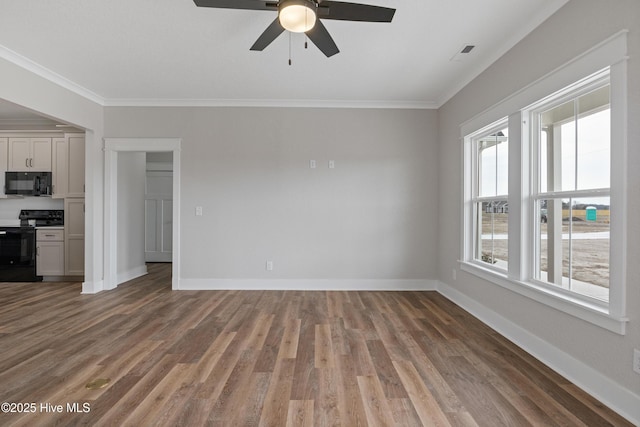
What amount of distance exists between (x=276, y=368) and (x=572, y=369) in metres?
2.01

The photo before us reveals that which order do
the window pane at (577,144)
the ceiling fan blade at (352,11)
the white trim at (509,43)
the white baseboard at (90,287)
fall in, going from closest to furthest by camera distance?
the ceiling fan blade at (352,11)
the window pane at (577,144)
the white trim at (509,43)
the white baseboard at (90,287)

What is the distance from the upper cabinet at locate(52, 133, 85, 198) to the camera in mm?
5070

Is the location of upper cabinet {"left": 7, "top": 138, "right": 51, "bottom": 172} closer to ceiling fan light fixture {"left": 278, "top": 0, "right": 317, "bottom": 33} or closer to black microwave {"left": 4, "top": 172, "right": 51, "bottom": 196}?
black microwave {"left": 4, "top": 172, "right": 51, "bottom": 196}

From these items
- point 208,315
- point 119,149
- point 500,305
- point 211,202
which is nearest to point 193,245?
point 211,202

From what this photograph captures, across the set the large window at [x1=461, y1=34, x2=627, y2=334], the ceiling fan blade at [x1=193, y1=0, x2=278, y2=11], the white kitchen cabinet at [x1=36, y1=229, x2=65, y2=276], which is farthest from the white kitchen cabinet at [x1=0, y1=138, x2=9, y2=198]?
the large window at [x1=461, y1=34, x2=627, y2=334]

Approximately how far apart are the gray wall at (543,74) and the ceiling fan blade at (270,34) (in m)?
2.00

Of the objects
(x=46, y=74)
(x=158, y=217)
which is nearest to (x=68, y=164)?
(x=46, y=74)

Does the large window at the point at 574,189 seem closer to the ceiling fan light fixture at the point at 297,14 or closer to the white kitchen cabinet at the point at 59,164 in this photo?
the ceiling fan light fixture at the point at 297,14

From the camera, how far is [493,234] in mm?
3484

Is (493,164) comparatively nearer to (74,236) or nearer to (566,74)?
(566,74)

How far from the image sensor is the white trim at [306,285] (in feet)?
15.1

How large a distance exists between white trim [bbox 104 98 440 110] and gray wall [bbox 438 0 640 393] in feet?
2.49

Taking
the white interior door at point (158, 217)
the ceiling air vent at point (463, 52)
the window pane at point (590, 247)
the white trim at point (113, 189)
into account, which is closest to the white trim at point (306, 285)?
the white trim at point (113, 189)

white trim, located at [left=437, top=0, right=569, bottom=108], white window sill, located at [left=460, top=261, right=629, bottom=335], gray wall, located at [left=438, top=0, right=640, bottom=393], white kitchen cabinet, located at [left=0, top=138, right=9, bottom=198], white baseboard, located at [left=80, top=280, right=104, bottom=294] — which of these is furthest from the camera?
white kitchen cabinet, located at [left=0, top=138, right=9, bottom=198]
